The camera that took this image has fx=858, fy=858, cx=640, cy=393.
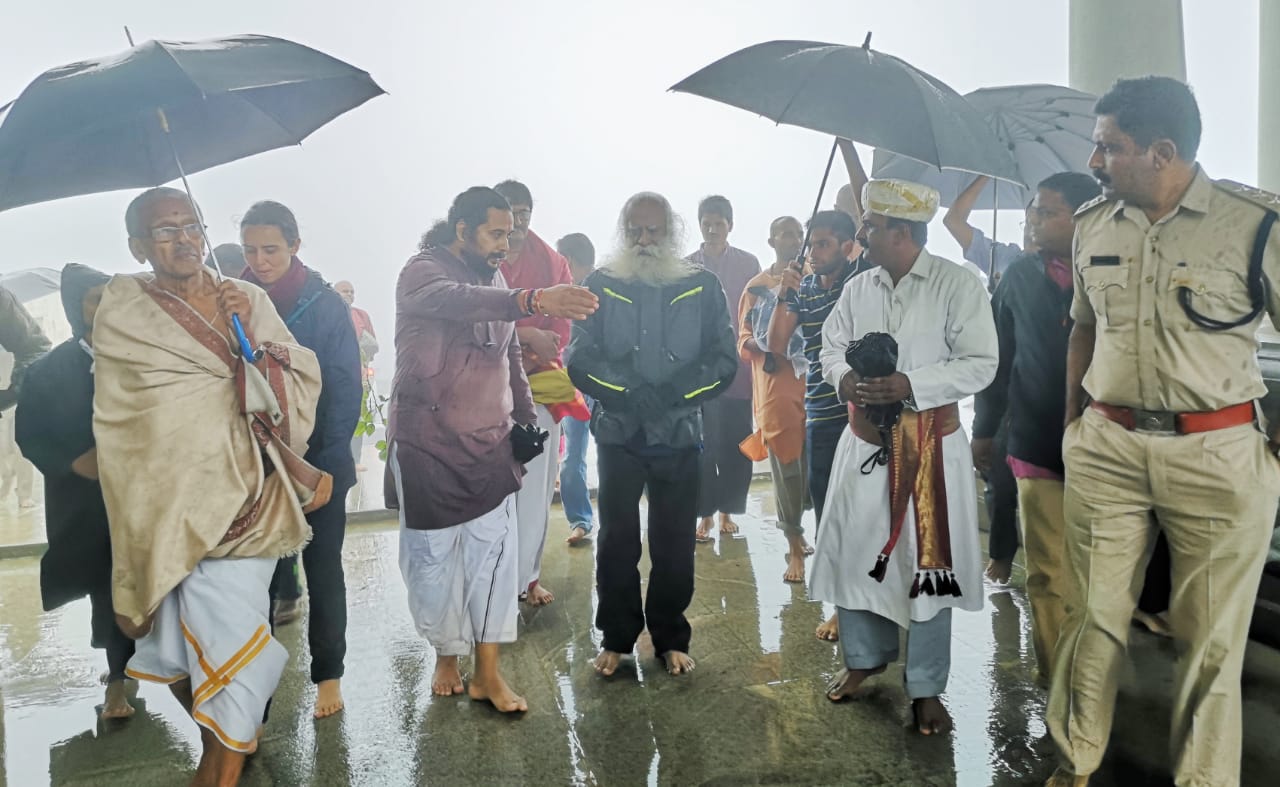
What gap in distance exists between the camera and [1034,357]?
3113mm

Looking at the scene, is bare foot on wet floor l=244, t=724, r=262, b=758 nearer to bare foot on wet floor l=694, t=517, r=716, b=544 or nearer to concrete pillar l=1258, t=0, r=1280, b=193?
bare foot on wet floor l=694, t=517, r=716, b=544

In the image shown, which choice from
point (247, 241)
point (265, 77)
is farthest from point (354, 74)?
point (247, 241)

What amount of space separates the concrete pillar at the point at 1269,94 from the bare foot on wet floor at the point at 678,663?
565 cm

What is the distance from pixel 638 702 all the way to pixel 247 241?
2.18m

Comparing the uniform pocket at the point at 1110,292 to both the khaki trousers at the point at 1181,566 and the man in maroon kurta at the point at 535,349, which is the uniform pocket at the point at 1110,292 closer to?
the khaki trousers at the point at 1181,566

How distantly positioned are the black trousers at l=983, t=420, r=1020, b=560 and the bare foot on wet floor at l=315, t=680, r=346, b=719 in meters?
3.01

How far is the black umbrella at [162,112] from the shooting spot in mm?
2248

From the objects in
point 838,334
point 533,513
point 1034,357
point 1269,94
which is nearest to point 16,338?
point 533,513

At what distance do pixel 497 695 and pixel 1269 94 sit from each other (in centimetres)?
683

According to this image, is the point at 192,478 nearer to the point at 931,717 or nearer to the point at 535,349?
the point at 535,349

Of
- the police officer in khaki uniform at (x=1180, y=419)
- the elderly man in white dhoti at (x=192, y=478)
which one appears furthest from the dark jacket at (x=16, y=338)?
Result: the police officer in khaki uniform at (x=1180, y=419)

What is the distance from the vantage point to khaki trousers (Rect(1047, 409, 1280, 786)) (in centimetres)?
219

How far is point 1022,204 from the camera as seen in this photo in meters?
5.20

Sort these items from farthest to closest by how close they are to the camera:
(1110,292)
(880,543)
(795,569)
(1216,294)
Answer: (795,569), (880,543), (1110,292), (1216,294)
